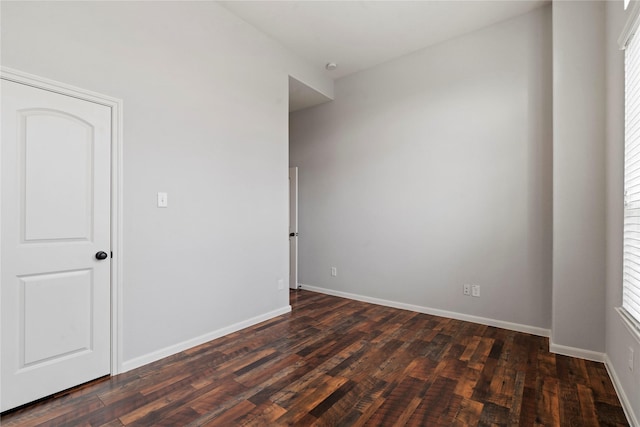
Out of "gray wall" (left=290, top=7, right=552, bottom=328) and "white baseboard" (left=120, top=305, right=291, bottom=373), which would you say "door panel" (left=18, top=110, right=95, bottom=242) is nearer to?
"white baseboard" (left=120, top=305, right=291, bottom=373)

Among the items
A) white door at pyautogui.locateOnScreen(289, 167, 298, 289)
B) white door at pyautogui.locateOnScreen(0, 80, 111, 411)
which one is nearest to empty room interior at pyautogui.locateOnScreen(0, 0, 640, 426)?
white door at pyautogui.locateOnScreen(0, 80, 111, 411)

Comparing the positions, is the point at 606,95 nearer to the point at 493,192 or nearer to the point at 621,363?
the point at 493,192

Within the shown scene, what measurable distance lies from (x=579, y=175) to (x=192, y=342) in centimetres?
375

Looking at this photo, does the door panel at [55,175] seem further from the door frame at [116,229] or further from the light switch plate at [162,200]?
the light switch plate at [162,200]

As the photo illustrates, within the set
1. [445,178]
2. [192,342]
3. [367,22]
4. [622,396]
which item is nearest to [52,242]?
[192,342]

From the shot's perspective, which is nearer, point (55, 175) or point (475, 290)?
point (55, 175)

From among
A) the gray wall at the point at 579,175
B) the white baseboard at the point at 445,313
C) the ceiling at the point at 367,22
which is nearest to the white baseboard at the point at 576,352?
the gray wall at the point at 579,175

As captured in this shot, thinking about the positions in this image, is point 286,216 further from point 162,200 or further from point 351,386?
point 351,386

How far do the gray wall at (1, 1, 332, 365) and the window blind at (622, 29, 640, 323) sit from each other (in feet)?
10.3

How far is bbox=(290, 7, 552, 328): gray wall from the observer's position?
10.8 ft

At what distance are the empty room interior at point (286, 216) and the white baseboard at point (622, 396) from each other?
1.0 inches

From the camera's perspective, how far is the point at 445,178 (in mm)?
3842

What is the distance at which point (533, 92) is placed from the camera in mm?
3295

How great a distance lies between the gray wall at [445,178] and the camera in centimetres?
331
